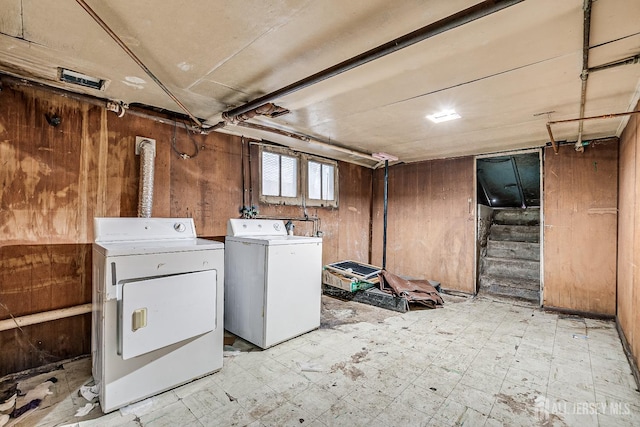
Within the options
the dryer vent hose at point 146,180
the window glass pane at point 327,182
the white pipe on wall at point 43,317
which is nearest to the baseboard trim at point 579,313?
the window glass pane at point 327,182

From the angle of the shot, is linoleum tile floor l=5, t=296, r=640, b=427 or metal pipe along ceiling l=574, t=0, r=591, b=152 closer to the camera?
metal pipe along ceiling l=574, t=0, r=591, b=152

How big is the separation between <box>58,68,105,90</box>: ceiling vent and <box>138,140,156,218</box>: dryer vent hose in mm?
552

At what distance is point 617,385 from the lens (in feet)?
6.60

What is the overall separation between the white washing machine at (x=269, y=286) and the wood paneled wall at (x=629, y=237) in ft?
8.42

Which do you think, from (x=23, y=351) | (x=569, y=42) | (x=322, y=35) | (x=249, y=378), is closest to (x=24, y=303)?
(x=23, y=351)

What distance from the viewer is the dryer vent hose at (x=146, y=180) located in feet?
8.34

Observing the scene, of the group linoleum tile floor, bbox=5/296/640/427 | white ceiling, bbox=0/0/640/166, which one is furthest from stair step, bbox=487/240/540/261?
white ceiling, bbox=0/0/640/166

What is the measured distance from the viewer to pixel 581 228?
11.7ft

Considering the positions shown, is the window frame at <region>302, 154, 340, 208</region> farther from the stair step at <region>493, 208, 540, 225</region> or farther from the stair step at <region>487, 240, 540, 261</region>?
the stair step at <region>493, 208, 540, 225</region>

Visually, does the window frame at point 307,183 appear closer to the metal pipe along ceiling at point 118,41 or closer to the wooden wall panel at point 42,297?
the metal pipe along ceiling at point 118,41

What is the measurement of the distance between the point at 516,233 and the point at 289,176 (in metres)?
4.33

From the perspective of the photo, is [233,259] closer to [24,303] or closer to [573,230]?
[24,303]

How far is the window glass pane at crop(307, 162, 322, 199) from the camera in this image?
4.40 meters

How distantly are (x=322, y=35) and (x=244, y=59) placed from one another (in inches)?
22.0
